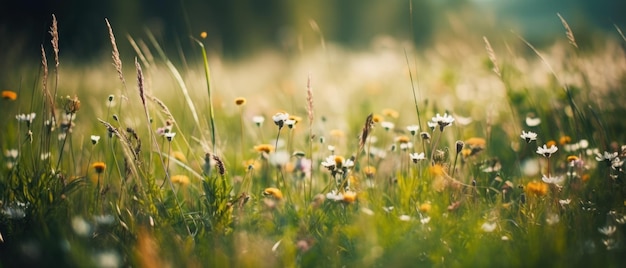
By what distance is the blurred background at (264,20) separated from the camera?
7.89m

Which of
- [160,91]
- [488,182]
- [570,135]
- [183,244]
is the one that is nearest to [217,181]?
[183,244]

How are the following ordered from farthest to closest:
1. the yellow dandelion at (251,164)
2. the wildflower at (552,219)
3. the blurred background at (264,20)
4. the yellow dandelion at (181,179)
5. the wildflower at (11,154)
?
the blurred background at (264,20)
the wildflower at (11,154)
the yellow dandelion at (181,179)
the yellow dandelion at (251,164)
the wildflower at (552,219)

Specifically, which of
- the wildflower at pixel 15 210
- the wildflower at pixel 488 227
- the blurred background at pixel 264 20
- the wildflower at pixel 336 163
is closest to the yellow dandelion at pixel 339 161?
the wildflower at pixel 336 163

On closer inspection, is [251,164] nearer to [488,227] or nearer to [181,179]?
[181,179]

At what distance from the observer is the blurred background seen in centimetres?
789

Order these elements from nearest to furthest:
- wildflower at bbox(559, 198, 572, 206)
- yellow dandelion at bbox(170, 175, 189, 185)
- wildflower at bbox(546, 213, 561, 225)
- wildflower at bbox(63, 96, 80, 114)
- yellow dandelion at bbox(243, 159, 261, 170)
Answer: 1. wildflower at bbox(546, 213, 561, 225)
2. wildflower at bbox(559, 198, 572, 206)
3. wildflower at bbox(63, 96, 80, 114)
4. yellow dandelion at bbox(243, 159, 261, 170)
5. yellow dandelion at bbox(170, 175, 189, 185)

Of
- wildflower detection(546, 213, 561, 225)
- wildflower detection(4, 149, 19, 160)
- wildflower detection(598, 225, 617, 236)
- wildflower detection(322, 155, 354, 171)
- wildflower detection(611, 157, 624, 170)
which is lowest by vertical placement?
wildflower detection(598, 225, 617, 236)

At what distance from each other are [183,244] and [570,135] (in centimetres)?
181

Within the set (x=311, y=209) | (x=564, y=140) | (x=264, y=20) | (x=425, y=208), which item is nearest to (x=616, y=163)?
(x=564, y=140)

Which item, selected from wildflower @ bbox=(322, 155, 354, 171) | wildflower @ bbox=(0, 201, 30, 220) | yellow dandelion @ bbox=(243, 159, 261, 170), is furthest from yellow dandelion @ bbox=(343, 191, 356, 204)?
wildflower @ bbox=(0, 201, 30, 220)

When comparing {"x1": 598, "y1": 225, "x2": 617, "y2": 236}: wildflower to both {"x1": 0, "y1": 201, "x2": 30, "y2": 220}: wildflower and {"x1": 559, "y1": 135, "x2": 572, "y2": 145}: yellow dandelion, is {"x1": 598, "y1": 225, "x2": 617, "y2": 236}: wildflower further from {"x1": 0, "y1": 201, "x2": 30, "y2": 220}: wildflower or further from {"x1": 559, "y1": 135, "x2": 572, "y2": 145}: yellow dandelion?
{"x1": 0, "y1": 201, "x2": 30, "y2": 220}: wildflower

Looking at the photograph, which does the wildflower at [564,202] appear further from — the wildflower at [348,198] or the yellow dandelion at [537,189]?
the wildflower at [348,198]

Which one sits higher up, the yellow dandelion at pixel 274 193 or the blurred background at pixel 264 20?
the blurred background at pixel 264 20

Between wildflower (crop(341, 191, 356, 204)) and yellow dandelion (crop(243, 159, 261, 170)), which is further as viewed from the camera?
yellow dandelion (crop(243, 159, 261, 170))
